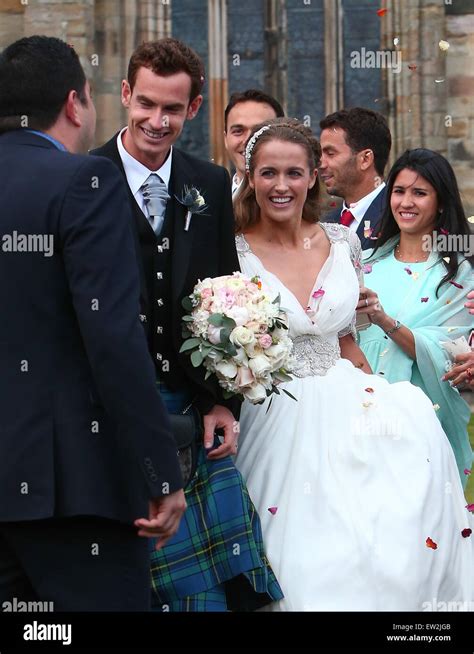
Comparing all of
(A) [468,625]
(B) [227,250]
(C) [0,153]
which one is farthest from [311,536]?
(C) [0,153]

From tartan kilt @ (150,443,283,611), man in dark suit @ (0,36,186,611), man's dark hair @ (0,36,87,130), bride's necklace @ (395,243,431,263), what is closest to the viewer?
man in dark suit @ (0,36,186,611)

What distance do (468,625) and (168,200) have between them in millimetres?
1950

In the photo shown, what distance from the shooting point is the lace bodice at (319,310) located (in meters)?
6.17

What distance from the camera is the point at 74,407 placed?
163 inches

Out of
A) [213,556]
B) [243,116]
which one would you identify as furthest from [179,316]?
[243,116]

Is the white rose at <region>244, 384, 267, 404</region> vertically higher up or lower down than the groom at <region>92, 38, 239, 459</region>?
lower down

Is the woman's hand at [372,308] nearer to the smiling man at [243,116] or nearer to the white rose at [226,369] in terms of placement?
the white rose at [226,369]

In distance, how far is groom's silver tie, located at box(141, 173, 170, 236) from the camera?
5402 millimetres

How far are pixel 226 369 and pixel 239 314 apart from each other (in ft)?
0.74

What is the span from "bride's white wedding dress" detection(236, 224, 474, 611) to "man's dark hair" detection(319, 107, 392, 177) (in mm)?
2393

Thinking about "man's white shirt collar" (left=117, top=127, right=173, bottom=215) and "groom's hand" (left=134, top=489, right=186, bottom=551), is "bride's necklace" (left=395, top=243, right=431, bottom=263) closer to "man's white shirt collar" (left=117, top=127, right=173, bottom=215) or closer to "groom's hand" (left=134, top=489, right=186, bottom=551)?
"man's white shirt collar" (left=117, top=127, right=173, bottom=215)

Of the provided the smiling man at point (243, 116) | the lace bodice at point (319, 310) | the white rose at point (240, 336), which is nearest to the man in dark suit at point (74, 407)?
the white rose at point (240, 336)

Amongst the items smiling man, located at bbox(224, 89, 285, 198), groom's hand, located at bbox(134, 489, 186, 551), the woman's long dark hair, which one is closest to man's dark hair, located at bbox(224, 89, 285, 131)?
smiling man, located at bbox(224, 89, 285, 198)

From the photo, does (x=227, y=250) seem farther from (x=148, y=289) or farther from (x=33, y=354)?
(x=33, y=354)
